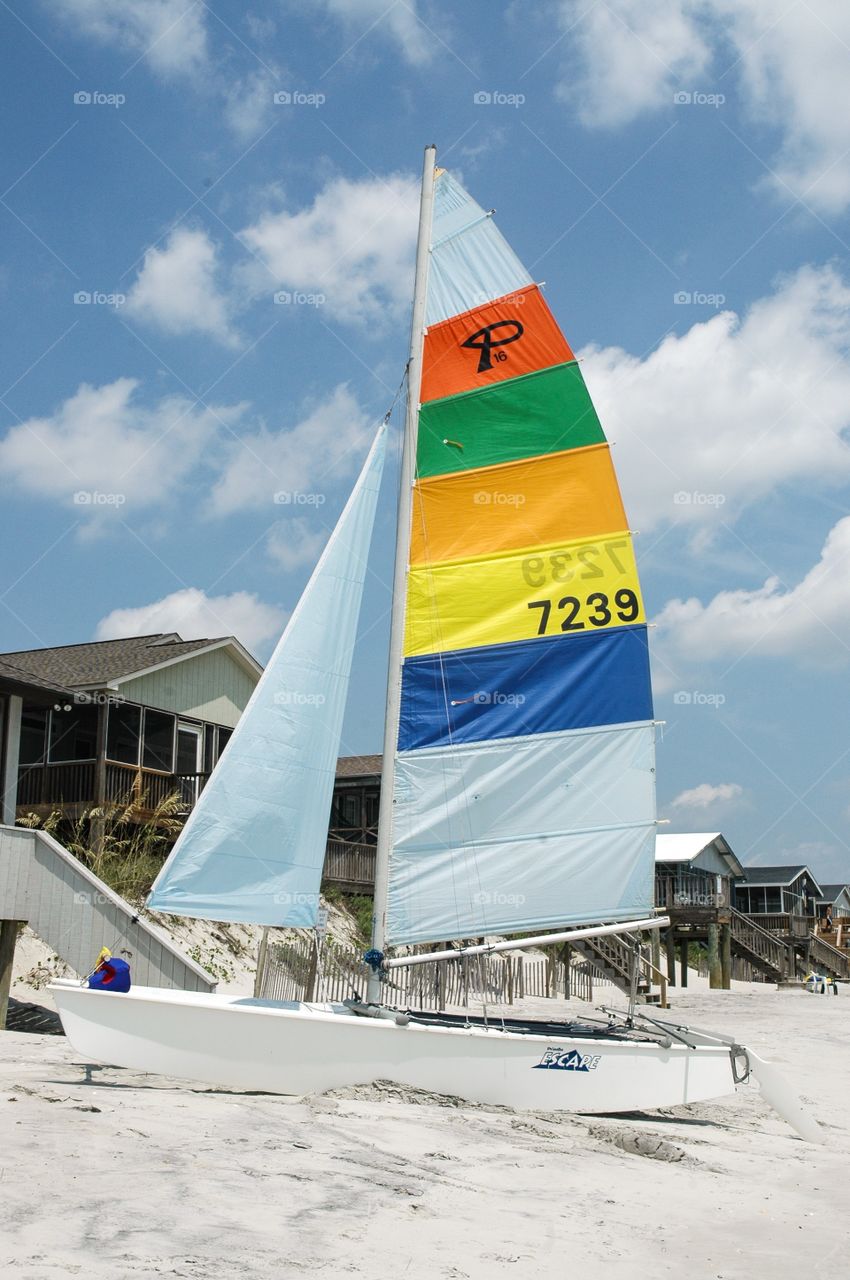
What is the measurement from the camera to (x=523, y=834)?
1360 centimetres

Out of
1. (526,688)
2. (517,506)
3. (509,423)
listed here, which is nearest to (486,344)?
(509,423)

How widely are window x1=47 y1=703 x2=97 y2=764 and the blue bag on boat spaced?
1598 cm

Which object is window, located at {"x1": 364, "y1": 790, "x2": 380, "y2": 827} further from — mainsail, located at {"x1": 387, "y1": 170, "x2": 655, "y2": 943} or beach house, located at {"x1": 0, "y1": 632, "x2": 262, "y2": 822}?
mainsail, located at {"x1": 387, "y1": 170, "x2": 655, "y2": 943}

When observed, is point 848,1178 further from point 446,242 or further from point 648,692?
point 446,242

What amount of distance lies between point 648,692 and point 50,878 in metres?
8.85

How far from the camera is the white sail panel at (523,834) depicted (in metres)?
13.2

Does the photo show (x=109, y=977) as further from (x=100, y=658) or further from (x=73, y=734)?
(x=100, y=658)

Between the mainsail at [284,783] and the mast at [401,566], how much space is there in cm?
61

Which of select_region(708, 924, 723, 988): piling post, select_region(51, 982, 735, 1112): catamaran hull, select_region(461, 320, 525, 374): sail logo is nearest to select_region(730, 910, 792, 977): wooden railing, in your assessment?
select_region(708, 924, 723, 988): piling post

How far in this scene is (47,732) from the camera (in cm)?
2728

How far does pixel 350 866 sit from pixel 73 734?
28.6 feet

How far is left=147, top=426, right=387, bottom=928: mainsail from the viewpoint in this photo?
38.8 ft

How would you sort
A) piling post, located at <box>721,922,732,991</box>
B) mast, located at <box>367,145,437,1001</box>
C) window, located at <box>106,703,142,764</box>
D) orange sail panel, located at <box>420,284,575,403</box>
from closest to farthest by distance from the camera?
mast, located at <box>367,145,437,1001</box> < orange sail panel, located at <box>420,284,575,403</box> < window, located at <box>106,703,142,764</box> < piling post, located at <box>721,922,732,991</box>

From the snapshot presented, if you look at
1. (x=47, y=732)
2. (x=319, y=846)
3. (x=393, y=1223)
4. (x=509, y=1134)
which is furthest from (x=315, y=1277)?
(x=47, y=732)
